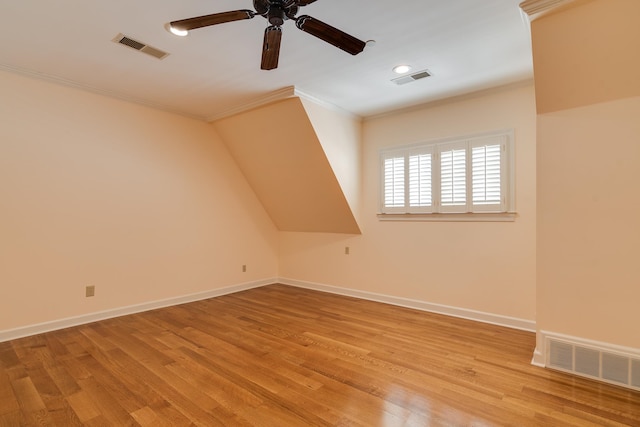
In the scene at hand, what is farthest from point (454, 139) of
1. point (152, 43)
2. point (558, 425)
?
point (152, 43)

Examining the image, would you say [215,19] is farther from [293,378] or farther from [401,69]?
[293,378]

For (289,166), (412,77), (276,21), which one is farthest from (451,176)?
(276,21)

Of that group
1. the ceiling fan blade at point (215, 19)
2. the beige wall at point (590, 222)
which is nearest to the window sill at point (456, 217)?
the beige wall at point (590, 222)

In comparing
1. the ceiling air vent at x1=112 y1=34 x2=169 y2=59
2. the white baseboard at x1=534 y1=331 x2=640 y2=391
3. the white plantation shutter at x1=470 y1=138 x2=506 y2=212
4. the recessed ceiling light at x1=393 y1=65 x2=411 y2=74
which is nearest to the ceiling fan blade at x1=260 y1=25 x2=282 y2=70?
the ceiling air vent at x1=112 y1=34 x2=169 y2=59

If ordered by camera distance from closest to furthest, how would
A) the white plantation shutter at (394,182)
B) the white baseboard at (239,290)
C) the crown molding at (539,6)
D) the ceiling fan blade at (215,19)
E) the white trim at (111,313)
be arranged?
the ceiling fan blade at (215,19), the crown molding at (539,6), the white trim at (111,313), the white baseboard at (239,290), the white plantation shutter at (394,182)

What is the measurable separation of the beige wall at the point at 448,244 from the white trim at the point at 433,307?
0.05 metres

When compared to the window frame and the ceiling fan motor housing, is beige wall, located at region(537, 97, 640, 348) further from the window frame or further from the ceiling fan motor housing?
the ceiling fan motor housing

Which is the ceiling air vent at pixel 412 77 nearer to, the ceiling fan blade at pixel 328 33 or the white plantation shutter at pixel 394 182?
the white plantation shutter at pixel 394 182

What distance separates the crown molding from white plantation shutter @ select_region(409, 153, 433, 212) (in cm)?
197

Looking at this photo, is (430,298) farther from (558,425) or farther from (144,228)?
(144,228)

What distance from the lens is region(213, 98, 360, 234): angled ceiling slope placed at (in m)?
4.01

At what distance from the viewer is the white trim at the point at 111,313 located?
315cm

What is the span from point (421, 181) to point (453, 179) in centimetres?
40

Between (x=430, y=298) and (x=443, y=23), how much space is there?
300 cm
